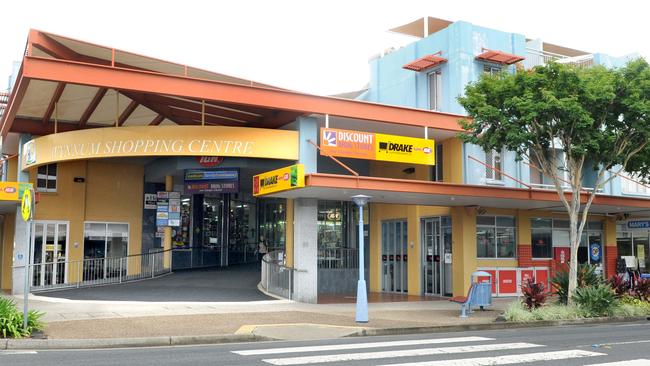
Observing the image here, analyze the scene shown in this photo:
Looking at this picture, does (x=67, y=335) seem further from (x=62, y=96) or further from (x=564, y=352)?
(x=62, y=96)

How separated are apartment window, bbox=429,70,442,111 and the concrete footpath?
363 inches

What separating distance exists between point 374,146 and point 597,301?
8023 mm

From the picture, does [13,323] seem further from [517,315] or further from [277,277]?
[517,315]

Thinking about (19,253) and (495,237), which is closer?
(19,253)

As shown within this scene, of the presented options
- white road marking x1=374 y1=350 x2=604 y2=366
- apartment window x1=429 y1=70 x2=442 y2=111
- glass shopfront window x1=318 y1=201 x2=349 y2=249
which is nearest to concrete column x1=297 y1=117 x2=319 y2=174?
glass shopfront window x1=318 y1=201 x2=349 y2=249

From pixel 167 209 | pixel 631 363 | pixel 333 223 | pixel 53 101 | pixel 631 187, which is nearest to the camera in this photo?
pixel 631 363

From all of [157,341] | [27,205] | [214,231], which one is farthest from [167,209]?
[157,341]

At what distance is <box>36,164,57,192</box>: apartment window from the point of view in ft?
86.1

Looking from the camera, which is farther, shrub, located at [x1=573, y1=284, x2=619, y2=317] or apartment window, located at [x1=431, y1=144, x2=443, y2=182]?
apartment window, located at [x1=431, y1=144, x2=443, y2=182]

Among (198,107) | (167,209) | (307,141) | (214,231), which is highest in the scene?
(198,107)

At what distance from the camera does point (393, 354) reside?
10930 mm

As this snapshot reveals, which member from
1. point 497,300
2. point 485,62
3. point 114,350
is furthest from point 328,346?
point 485,62

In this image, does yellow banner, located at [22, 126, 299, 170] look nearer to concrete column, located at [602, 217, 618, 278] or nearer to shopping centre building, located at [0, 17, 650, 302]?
shopping centre building, located at [0, 17, 650, 302]

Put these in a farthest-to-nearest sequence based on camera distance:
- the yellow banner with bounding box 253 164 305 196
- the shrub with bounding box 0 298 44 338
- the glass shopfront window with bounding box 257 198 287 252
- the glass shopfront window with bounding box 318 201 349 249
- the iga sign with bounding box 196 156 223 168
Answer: the glass shopfront window with bounding box 257 198 287 252, the glass shopfront window with bounding box 318 201 349 249, the iga sign with bounding box 196 156 223 168, the yellow banner with bounding box 253 164 305 196, the shrub with bounding box 0 298 44 338
